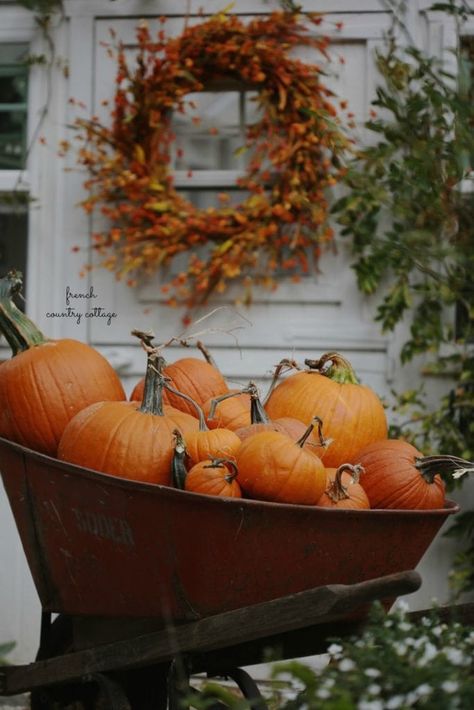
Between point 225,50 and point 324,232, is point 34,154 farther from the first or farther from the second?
point 324,232

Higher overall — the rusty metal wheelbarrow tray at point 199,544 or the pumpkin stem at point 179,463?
the pumpkin stem at point 179,463

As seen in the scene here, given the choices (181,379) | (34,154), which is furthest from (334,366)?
(34,154)

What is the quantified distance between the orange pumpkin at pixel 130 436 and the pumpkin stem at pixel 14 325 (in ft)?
1.13

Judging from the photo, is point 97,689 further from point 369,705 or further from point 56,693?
point 369,705

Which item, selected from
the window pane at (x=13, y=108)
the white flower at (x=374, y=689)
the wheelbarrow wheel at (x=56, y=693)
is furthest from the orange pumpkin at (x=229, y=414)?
the window pane at (x=13, y=108)

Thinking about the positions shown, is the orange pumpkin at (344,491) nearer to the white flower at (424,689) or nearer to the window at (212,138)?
the white flower at (424,689)

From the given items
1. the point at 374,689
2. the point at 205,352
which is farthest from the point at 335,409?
the point at 374,689

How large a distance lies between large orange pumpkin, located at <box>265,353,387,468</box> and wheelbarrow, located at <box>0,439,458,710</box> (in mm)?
262

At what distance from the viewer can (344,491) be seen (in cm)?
222

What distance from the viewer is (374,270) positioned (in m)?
4.17

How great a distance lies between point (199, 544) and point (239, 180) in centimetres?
235

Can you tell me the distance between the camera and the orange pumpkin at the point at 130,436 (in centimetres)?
228

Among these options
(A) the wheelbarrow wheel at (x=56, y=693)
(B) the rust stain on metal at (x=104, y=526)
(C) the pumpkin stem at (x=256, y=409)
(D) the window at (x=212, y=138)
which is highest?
(D) the window at (x=212, y=138)

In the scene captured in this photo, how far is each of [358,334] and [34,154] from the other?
1.52m
